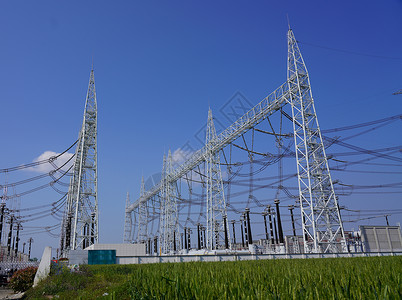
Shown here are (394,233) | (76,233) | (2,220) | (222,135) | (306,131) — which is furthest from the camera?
(2,220)

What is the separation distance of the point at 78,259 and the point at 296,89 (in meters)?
23.7

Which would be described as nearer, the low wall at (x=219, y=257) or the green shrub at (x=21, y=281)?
the green shrub at (x=21, y=281)

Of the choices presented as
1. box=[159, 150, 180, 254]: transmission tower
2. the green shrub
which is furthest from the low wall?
box=[159, 150, 180, 254]: transmission tower

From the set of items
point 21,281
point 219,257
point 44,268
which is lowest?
point 21,281

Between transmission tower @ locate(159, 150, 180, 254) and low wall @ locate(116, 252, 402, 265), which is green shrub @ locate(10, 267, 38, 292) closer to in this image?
low wall @ locate(116, 252, 402, 265)

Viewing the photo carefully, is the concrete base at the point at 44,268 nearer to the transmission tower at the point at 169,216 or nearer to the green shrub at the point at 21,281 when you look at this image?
the green shrub at the point at 21,281

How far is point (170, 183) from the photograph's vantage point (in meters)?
49.4

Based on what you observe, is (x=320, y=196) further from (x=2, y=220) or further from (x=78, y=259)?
(x=2, y=220)

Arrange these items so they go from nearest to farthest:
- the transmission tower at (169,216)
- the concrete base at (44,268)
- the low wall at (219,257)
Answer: the concrete base at (44,268), the low wall at (219,257), the transmission tower at (169,216)

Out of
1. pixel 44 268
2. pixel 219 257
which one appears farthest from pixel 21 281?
pixel 219 257

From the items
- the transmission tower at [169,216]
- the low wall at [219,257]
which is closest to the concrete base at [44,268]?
the low wall at [219,257]

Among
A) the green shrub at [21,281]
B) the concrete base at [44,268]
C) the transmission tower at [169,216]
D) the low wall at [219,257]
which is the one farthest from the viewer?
the transmission tower at [169,216]

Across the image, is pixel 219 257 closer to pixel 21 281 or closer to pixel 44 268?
pixel 44 268

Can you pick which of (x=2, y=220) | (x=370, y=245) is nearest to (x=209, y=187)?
(x=370, y=245)
